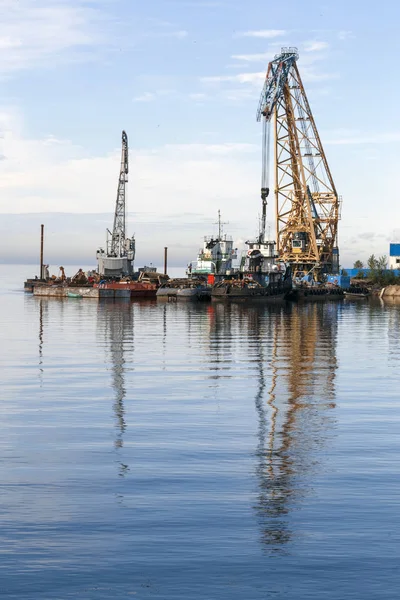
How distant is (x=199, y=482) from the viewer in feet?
56.4

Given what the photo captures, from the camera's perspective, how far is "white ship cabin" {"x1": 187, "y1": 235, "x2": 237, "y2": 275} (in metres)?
135

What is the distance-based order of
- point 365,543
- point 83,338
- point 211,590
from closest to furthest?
point 211,590, point 365,543, point 83,338

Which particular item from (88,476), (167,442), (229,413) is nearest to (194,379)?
(229,413)

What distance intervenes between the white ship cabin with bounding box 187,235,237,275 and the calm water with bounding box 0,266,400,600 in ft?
315

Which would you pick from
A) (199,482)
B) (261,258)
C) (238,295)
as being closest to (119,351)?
(199,482)

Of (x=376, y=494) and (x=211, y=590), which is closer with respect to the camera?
(x=211, y=590)

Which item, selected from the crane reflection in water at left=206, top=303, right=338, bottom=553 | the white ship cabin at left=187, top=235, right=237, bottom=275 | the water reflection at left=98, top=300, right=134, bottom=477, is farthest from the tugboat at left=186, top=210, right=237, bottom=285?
the crane reflection in water at left=206, top=303, right=338, bottom=553

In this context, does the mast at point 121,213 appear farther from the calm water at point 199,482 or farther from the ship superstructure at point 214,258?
the calm water at point 199,482

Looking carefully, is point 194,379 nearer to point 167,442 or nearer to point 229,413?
point 229,413

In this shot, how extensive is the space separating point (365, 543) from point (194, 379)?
21.2m

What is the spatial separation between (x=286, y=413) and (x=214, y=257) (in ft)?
363

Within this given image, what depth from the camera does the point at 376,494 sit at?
53.6ft

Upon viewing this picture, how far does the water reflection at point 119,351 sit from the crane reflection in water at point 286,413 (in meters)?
3.39

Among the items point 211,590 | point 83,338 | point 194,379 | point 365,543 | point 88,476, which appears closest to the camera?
point 211,590
